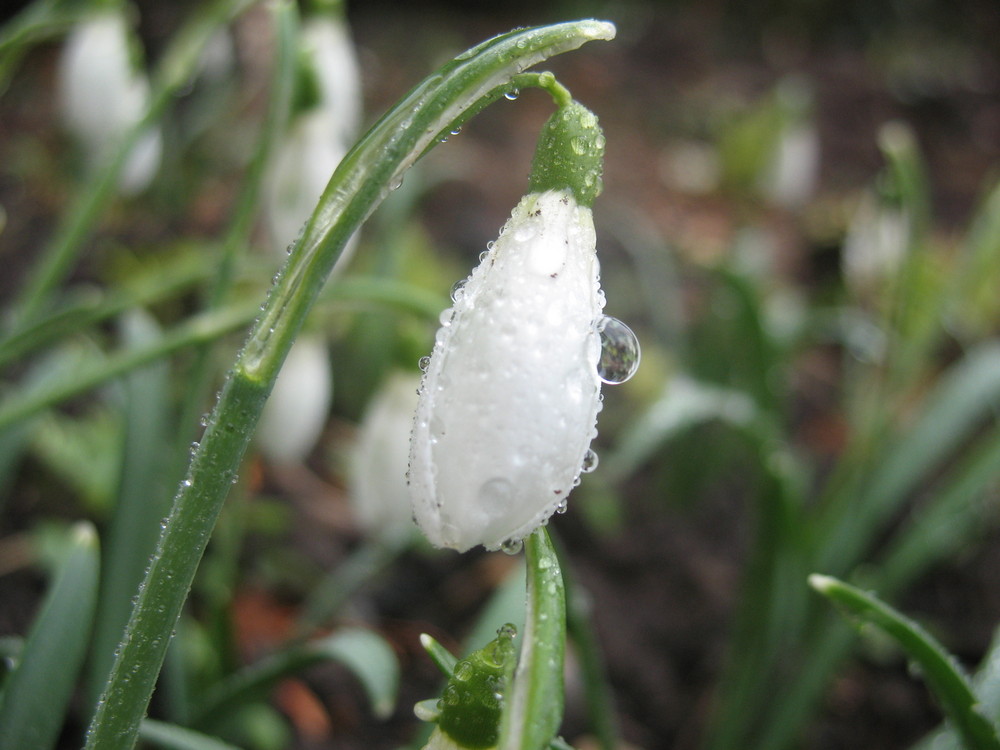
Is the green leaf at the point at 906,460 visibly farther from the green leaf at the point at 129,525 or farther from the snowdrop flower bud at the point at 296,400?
the green leaf at the point at 129,525

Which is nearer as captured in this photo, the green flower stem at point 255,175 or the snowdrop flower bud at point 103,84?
the green flower stem at point 255,175

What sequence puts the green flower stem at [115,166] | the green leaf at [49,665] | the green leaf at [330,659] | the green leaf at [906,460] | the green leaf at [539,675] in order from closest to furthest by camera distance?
the green leaf at [539,675], the green leaf at [49,665], the green leaf at [330,659], the green flower stem at [115,166], the green leaf at [906,460]

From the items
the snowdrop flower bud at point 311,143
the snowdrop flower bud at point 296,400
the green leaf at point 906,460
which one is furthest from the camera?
the green leaf at point 906,460

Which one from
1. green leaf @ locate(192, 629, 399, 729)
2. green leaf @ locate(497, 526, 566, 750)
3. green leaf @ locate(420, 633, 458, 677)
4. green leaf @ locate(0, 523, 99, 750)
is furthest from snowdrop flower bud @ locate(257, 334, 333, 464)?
green leaf @ locate(497, 526, 566, 750)

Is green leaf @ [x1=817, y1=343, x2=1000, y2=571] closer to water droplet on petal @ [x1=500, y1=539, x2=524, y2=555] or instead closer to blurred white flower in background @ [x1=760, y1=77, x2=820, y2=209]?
water droplet on petal @ [x1=500, y1=539, x2=524, y2=555]

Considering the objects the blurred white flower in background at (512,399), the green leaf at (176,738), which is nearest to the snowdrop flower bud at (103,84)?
the green leaf at (176,738)

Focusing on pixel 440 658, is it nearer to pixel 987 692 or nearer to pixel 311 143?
pixel 987 692
